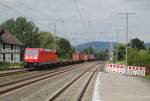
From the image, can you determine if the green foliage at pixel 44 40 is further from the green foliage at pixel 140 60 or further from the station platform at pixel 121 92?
the station platform at pixel 121 92

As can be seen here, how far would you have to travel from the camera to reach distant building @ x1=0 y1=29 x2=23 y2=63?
293ft

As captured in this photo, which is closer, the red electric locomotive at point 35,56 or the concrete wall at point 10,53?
the red electric locomotive at point 35,56

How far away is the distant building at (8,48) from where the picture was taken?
8919 centimetres

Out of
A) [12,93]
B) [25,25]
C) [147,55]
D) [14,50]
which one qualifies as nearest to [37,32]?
[25,25]

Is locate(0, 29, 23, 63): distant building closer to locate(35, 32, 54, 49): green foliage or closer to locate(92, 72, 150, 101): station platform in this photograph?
locate(35, 32, 54, 49): green foliage

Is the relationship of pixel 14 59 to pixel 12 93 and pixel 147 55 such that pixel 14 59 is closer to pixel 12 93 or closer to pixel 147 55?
pixel 147 55

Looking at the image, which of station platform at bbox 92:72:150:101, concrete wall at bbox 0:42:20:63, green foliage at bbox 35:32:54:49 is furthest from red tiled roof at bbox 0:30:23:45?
station platform at bbox 92:72:150:101

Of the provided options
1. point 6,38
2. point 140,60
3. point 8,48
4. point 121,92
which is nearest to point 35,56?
point 140,60

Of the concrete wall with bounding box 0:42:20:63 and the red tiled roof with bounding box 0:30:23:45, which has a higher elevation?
the red tiled roof with bounding box 0:30:23:45

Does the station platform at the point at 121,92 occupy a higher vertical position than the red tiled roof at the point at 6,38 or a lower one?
lower

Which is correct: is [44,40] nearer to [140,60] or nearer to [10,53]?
[10,53]

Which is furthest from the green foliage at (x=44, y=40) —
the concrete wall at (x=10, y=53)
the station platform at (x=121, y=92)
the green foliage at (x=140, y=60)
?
the station platform at (x=121, y=92)

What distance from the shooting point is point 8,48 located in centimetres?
9344

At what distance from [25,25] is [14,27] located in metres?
4.56
